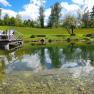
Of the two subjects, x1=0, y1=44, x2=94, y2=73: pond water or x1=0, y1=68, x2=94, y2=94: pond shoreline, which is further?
x1=0, y1=44, x2=94, y2=73: pond water

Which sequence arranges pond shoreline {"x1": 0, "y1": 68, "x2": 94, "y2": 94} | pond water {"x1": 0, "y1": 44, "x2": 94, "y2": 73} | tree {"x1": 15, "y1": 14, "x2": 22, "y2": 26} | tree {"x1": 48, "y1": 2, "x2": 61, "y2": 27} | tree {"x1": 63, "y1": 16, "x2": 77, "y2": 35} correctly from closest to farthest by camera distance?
pond shoreline {"x1": 0, "y1": 68, "x2": 94, "y2": 94} < pond water {"x1": 0, "y1": 44, "x2": 94, "y2": 73} < tree {"x1": 63, "y1": 16, "x2": 77, "y2": 35} < tree {"x1": 48, "y1": 2, "x2": 61, "y2": 27} < tree {"x1": 15, "y1": 14, "x2": 22, "y2": 26}

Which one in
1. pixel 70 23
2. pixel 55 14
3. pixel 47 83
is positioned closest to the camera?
pixel 47 83

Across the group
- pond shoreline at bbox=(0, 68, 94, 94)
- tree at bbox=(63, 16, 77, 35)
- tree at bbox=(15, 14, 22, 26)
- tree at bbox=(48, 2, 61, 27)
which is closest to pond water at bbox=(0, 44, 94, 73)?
pond shoreline at bbox=(0, 68, 94, 94)

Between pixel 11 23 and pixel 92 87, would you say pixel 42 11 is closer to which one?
pixel 11 23

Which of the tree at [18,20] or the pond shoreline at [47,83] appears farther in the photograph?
the tree at [18,20]

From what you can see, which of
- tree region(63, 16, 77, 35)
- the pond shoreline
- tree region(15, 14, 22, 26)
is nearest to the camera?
the pond shoreline

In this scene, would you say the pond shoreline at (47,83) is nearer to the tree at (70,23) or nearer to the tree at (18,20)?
the tree at (70,23)

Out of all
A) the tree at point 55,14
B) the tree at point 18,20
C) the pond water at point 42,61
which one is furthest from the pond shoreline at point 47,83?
the tree at point 18,20

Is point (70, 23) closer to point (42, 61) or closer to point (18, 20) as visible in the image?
point (18, 20)

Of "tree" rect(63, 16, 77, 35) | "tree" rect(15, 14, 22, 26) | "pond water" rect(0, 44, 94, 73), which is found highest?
"tree" rect(15, 14, 22, 26)

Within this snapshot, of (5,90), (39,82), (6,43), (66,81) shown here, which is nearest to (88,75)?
(66,81)

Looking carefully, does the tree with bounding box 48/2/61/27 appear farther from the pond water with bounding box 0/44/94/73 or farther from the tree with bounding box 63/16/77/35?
the pond water with bounding box 0/44/94/73

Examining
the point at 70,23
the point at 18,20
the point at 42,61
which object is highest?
the point at 18,20

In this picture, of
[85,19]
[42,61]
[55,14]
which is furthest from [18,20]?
[42,61]
